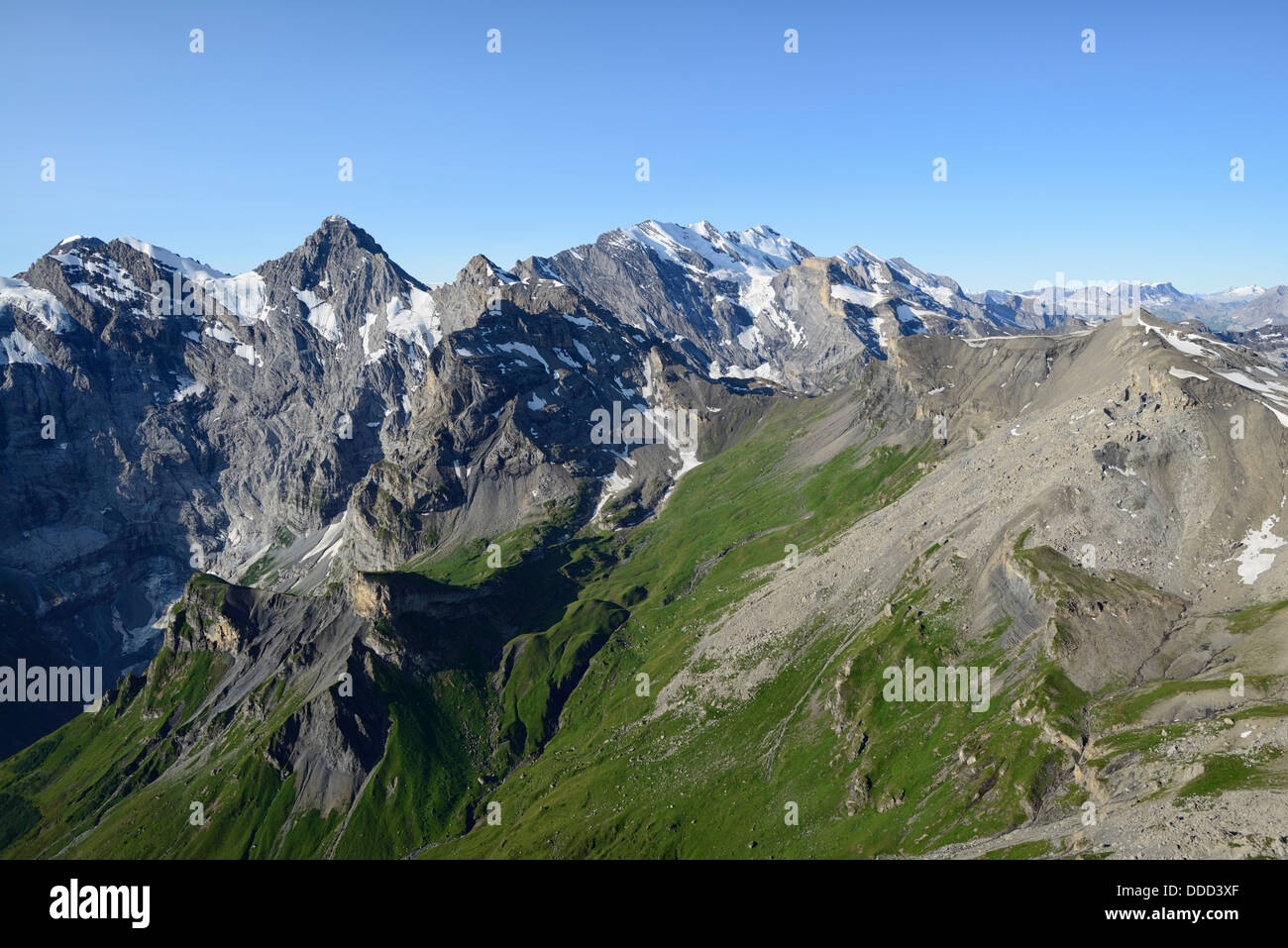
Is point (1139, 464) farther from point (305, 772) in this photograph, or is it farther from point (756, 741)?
point (305, 772)

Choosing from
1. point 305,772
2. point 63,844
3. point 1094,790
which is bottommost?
point 63,844

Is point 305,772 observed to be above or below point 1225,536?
below
